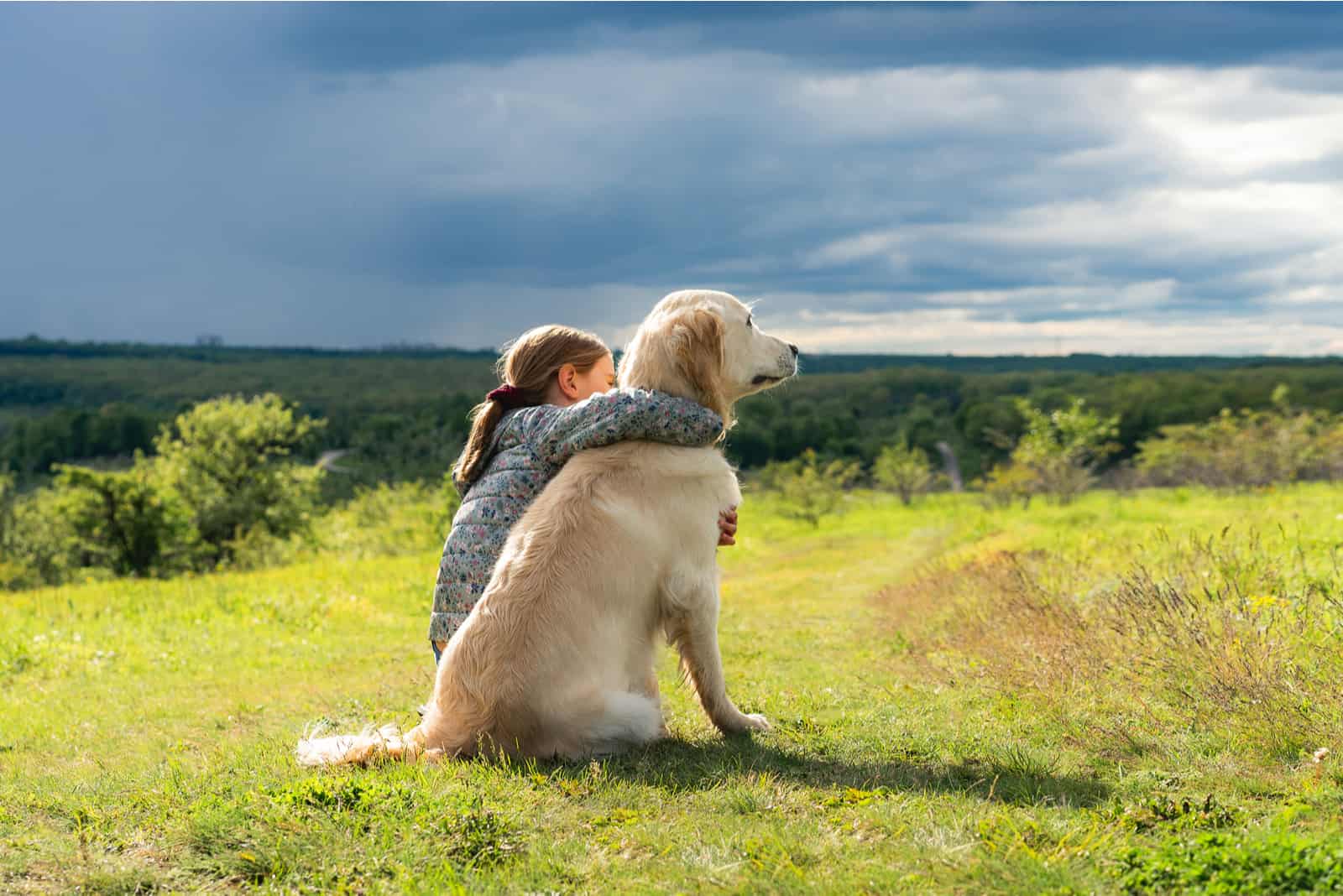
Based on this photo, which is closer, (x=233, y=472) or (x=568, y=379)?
(x=568, y=379)

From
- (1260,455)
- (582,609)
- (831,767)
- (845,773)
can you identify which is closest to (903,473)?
(1260,455)

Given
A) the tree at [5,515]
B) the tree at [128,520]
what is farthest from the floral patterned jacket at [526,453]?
the tree at [5,515]

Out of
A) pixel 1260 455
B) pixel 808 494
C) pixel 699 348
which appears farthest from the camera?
pixel 808 494

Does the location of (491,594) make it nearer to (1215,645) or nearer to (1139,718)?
(1139,718)

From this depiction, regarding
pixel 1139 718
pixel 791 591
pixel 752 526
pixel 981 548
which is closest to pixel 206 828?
pixel 1139 718

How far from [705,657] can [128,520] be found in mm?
27845

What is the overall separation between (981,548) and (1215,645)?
889cm

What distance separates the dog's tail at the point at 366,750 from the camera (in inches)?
192

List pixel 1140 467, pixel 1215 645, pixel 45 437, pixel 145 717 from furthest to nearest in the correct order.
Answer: pixel 45 437, pixel 1140 467, pixel 145 717, pixel 1215 645

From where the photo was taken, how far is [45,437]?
92.2m

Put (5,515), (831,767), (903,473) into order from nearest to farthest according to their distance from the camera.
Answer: (831,767)
(903,473)
(5,515)

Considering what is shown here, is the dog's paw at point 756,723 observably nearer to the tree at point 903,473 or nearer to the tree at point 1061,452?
the tree at point 1061,452

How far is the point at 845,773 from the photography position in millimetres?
4801

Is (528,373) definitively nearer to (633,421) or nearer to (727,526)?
(633,421)
